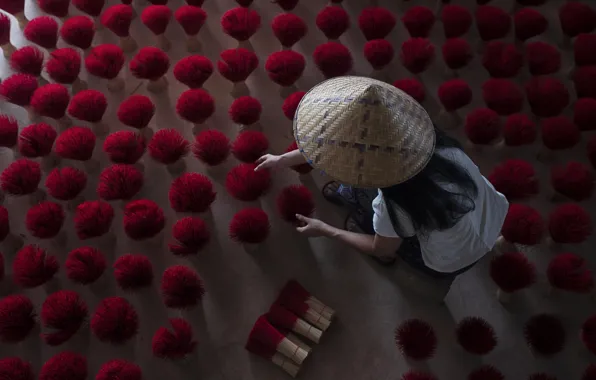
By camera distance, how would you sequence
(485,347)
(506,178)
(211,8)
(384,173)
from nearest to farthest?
1. (384,173)
2. (485,347)
3. (506,178)
4. (211,8)

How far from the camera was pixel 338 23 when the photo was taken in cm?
129

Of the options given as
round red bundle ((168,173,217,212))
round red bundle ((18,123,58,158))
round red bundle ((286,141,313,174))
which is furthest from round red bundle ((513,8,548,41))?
round red bundle ((18,123,58,158))

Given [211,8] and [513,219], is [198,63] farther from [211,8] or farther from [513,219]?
[513,219]

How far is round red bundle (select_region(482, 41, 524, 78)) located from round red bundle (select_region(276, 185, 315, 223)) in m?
0.63

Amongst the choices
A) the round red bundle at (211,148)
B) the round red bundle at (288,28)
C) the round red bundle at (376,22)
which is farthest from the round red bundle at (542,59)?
the round red bundle at (211,148)

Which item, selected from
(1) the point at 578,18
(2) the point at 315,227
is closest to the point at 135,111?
(2) the point at 315,227

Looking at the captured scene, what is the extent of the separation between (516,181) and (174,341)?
34.2 inches

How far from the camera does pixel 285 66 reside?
47.7 inches

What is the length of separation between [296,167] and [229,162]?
20cm

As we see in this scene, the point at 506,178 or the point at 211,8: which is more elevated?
the point at 211,8

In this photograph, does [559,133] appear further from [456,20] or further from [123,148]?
[123,148]

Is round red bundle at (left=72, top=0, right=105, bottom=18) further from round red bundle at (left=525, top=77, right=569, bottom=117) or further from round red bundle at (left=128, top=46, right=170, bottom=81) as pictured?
round red bundle at (left=525, top=77, right=569, bottom=117)

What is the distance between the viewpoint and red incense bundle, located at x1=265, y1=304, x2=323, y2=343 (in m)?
1.06

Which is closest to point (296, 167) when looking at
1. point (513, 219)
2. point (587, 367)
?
point (513, 219)
